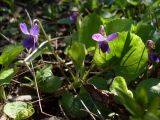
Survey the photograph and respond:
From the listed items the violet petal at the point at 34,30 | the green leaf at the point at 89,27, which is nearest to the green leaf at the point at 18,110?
the violet petal at the point at 34,30

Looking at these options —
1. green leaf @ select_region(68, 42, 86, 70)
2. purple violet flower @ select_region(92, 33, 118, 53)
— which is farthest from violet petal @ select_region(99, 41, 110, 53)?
green leaf @ select_region(68, 42, 86, 70)

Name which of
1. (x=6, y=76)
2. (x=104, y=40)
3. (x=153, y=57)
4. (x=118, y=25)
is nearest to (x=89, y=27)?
(x=118, y=25)

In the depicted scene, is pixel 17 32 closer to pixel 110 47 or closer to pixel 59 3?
pixel 59 3

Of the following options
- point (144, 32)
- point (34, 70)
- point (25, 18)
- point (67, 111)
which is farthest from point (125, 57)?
point (25, 18)

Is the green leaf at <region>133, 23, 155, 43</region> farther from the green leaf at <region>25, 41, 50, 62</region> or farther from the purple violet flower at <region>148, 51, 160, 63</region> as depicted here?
the green leaf at <region>25, 41, 50, 62</region>

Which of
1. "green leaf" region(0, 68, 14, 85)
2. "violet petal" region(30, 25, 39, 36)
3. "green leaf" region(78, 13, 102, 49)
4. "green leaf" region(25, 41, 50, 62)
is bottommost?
"green leaf" region(0, 68, 14, 85)
